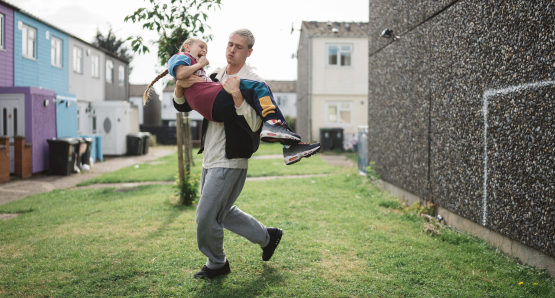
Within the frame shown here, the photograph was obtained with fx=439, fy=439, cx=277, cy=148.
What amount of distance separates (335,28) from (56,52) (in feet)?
49.9

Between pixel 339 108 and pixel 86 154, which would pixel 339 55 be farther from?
pixel 86 154

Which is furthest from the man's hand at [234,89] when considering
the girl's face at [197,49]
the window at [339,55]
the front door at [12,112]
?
the window at [339,55]

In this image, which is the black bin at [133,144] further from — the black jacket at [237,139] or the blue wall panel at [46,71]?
the black jacket at [237,139]

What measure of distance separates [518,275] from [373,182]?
5.78 metres

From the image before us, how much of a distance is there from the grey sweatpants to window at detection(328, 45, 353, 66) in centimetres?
2309

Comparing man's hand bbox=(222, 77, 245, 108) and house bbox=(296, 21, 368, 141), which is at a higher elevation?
house bbox=(296, 21, 368, 141)

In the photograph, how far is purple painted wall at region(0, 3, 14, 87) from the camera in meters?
13.9

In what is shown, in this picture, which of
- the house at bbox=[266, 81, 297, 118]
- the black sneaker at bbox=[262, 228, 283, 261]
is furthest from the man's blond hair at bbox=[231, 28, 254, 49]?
the house at bbox=[266, 81, 297, 118]

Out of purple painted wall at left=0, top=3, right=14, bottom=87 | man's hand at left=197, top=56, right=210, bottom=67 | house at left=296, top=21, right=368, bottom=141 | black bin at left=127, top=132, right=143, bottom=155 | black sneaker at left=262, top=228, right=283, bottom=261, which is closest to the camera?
man's hand at left=197, top=56, right=210, bottom=67

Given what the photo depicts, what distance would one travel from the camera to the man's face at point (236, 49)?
349cm

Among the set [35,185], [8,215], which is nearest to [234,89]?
[8,215]

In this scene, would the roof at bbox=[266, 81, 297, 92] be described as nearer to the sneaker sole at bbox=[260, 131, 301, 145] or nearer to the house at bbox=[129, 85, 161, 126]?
the house at bbox=[129, 85, 161, 126]

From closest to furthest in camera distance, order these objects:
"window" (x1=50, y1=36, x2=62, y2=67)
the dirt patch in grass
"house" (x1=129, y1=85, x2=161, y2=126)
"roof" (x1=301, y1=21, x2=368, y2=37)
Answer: the dirt patch in grass → "window" (x1=50, y1=36, x2=62, y2=67) → "roof" (x1=301, y1=21, x2=368, y2=37) → "house" (x1=129, y1=85, x2=161, y2=126)

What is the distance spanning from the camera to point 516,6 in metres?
4.17
